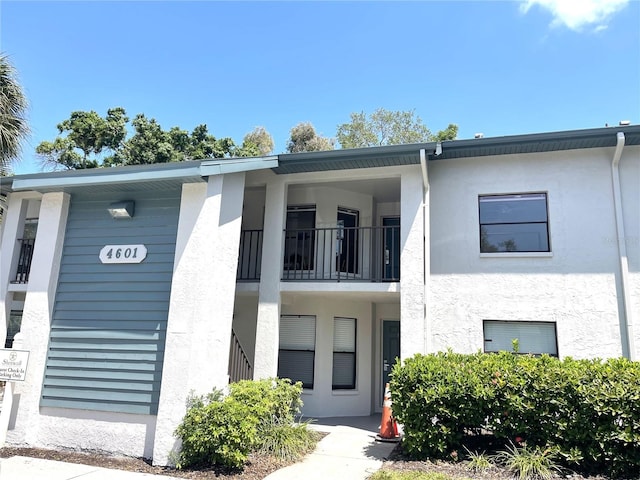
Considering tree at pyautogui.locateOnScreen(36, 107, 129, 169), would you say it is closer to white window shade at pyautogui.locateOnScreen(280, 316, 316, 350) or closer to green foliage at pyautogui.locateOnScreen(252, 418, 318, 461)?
white window shade at pyautogui.locateOnScreen(280, 316, 316, 350)

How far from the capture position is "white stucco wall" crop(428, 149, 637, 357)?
27.5 ft

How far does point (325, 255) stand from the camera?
11.4m

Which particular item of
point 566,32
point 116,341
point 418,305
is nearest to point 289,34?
point 566,32

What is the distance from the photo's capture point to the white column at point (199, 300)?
6719 mm

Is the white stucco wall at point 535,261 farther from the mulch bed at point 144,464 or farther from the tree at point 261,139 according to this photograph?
the tree at point 261,139

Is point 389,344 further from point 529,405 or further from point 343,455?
point 529,405

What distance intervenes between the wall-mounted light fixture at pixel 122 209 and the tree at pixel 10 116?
168 inches

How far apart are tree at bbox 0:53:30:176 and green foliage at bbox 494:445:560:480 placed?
465 inches

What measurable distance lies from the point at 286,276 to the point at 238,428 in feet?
17.8

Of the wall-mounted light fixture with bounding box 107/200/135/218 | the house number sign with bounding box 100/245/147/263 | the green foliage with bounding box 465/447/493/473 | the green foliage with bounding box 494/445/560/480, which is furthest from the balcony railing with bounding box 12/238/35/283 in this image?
the green foliage with bounding box 494/445/560/480

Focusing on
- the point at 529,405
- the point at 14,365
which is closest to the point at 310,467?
the point at 529,405

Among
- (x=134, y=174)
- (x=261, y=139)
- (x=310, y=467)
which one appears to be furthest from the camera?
(x=261, y=139)

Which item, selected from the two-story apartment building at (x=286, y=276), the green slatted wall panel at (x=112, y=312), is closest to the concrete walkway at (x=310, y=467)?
the two-story apartment building at (x=286, y=276)

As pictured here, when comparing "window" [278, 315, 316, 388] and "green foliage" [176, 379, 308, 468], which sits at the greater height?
"window" [278, 315, 316, 388]
